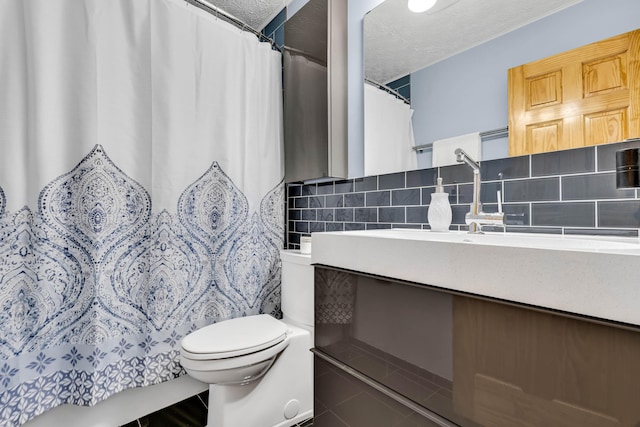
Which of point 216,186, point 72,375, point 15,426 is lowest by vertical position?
point 15,426

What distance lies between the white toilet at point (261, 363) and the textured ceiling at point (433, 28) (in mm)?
986

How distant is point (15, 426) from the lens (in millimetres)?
1099

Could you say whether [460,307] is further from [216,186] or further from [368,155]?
[216,186]

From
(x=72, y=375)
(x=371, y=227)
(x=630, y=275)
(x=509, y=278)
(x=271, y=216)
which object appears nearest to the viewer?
(x=630, y=275)

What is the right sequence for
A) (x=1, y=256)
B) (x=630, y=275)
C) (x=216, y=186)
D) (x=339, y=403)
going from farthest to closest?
(x=216, y=186), (x=1, y=256), (x=339, y=403), (x=630, y=275)

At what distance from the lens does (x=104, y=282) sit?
4.15ft

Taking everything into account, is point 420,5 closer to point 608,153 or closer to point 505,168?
point 505,168

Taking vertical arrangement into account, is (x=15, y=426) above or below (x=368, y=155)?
below

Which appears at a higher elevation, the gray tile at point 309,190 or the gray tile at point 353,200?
the gray tile at point 309,190

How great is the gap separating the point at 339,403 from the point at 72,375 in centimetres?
107

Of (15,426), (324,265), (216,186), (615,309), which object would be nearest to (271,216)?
(216,186)

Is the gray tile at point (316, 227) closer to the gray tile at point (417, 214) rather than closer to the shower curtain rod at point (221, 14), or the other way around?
the gray tile at point (417, 214)

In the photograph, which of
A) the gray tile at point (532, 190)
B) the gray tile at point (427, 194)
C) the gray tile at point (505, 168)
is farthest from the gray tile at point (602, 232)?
the gray tile at point (427, 194)

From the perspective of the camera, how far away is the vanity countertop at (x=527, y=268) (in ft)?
1.54
